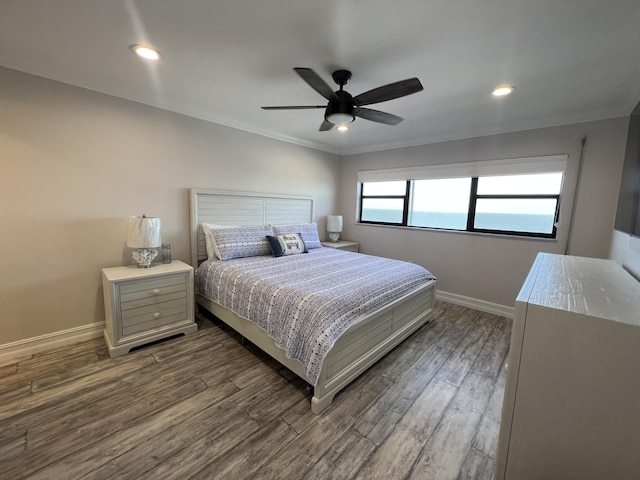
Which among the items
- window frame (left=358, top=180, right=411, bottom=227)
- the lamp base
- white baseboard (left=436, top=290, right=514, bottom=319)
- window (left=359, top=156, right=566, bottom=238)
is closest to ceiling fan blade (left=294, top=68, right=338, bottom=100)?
the lamp base

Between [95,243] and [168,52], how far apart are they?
74.1 inches

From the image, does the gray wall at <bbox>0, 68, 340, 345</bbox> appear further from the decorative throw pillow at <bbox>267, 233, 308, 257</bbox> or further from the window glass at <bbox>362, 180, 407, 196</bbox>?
the window glass at <bbox>362, 180, 407, 196</bbox>

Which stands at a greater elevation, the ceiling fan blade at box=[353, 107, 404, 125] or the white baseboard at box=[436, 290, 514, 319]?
the ceiling fan blade at box=[353, 107, 404, 125]

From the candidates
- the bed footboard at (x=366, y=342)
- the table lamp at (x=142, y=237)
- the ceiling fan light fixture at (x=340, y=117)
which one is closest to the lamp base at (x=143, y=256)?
the table lamp at (x=142, y=237)

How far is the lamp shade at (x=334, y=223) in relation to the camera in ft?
15.4

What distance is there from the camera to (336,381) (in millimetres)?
1862

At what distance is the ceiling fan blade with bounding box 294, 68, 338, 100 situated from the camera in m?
1.65

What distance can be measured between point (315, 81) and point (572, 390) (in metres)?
2.00

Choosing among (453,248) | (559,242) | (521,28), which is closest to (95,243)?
(521,28)

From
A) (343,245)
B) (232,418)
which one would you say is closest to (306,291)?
(232,418)

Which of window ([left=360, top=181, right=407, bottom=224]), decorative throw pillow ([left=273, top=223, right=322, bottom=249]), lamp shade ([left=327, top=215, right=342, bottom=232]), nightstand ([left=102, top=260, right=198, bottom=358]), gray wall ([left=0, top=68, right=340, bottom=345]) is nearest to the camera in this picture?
gray wall ([left=0, top=68, right=340, bottom=345])

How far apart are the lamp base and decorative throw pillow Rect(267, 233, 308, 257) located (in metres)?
1.27

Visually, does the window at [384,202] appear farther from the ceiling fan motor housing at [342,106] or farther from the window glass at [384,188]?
the ceiling fan motor housing at [342,106]

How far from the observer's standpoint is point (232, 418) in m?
1.69
